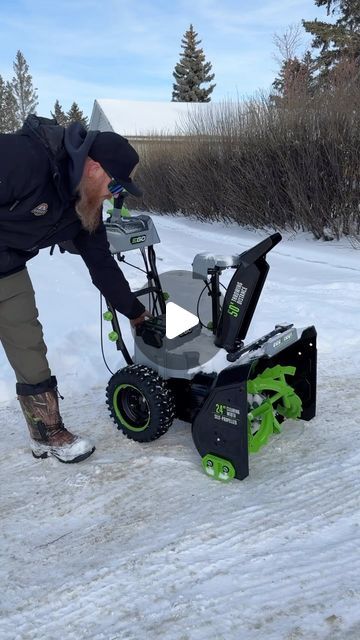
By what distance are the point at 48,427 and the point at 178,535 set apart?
997 millimetres

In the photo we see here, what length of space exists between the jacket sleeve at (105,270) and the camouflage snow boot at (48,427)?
1.78 ft

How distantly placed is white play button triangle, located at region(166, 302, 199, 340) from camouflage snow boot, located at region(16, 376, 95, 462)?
2.26 feet

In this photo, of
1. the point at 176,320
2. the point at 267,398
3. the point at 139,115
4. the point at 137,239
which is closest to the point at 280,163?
the point at 137,239

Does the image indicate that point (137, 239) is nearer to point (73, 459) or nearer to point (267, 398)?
point (267, 398)

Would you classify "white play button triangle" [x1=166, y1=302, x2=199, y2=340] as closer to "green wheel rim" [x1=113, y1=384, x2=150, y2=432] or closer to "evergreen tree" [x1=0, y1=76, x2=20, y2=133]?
"green wheel rim" [x1=113, y1=384, x2=150, y2=432]

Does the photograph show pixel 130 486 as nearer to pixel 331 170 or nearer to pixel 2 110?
pixel 331 170

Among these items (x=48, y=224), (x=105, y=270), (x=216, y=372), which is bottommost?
(x=216, y=372)

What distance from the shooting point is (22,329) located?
8.98 ft

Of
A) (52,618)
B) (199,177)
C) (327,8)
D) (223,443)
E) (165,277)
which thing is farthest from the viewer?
(327,8)

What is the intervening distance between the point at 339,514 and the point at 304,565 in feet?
1.18

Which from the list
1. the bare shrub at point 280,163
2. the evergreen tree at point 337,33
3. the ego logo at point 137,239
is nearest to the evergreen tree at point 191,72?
the evergreen tree at point 337,33

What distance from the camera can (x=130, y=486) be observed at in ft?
8.55

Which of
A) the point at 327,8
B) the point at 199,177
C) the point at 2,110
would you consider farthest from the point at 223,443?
the point at 2,110

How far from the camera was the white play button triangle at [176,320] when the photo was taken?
2748 mm
